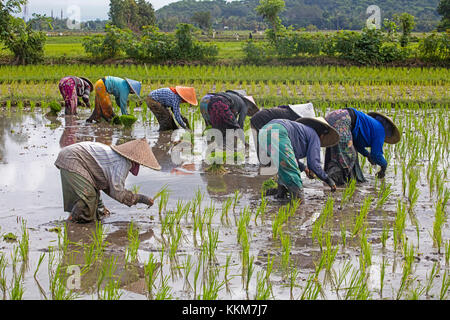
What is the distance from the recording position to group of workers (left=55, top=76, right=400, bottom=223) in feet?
15.7

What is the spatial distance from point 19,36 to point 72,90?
791 cm

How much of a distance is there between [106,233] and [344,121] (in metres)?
2.70

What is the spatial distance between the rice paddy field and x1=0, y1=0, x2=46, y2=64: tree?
7.44m

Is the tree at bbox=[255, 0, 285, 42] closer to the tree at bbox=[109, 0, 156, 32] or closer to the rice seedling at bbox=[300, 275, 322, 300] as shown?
the tree at bbox=[109, 0, 156, 32]

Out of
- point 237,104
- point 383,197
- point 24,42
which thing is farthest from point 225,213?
point 24,42

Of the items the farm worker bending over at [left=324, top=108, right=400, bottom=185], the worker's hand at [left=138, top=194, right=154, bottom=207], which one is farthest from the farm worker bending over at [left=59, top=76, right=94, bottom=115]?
the worker's hand at [left=138, top=194, right=154, bottom=207]

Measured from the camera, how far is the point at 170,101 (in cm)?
860

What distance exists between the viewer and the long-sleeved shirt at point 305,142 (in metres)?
5.45

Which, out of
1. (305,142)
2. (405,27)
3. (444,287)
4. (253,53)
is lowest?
(444,287)

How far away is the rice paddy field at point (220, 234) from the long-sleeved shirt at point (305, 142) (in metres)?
0.37

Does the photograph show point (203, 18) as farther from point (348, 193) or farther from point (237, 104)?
point (348, 193)

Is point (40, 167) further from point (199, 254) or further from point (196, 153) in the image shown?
point (199, 254)

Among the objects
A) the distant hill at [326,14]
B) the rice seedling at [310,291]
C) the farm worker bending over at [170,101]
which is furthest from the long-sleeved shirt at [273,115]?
the distant hill at [326,14]
